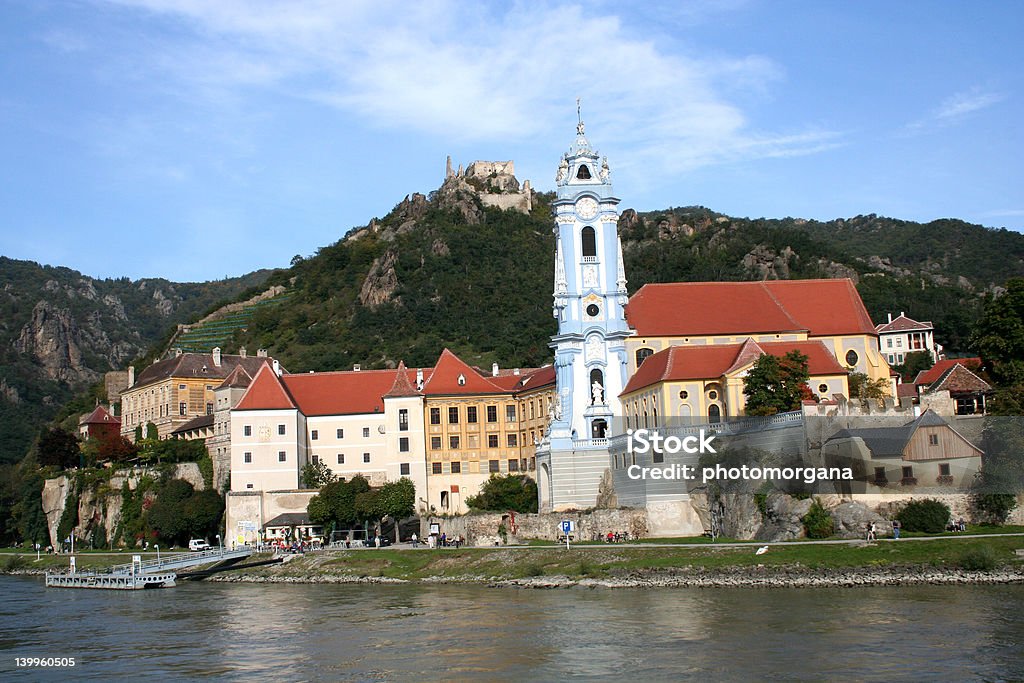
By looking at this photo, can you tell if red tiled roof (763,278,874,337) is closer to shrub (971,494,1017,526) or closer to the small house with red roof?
shrub (971,494,1017,526)

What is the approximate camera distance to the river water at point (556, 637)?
30.3 m

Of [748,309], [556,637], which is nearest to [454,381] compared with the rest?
[748,309]

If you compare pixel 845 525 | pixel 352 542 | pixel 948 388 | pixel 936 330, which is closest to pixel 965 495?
pixel 845 525

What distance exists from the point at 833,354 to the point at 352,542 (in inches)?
1184

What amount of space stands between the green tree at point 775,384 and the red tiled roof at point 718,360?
7.14 ft

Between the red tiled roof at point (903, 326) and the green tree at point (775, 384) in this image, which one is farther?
the red tiled roof at point (903, 326)

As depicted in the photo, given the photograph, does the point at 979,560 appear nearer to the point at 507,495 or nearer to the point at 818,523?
the point at 818,523

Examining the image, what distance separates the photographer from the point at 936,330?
4432 inches

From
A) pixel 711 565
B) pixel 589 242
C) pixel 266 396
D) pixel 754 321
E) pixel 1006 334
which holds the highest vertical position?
pixel 589 242

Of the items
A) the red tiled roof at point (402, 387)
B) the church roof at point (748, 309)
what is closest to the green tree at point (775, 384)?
the church roof at point (748, 309)

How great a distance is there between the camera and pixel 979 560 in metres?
42.5

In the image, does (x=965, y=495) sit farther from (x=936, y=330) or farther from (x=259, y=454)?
(x=936, y=330)

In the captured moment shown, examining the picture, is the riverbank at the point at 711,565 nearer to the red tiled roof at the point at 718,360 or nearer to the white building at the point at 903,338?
the red tiled roof at the point at 718,360

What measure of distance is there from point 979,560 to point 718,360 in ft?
71.0
